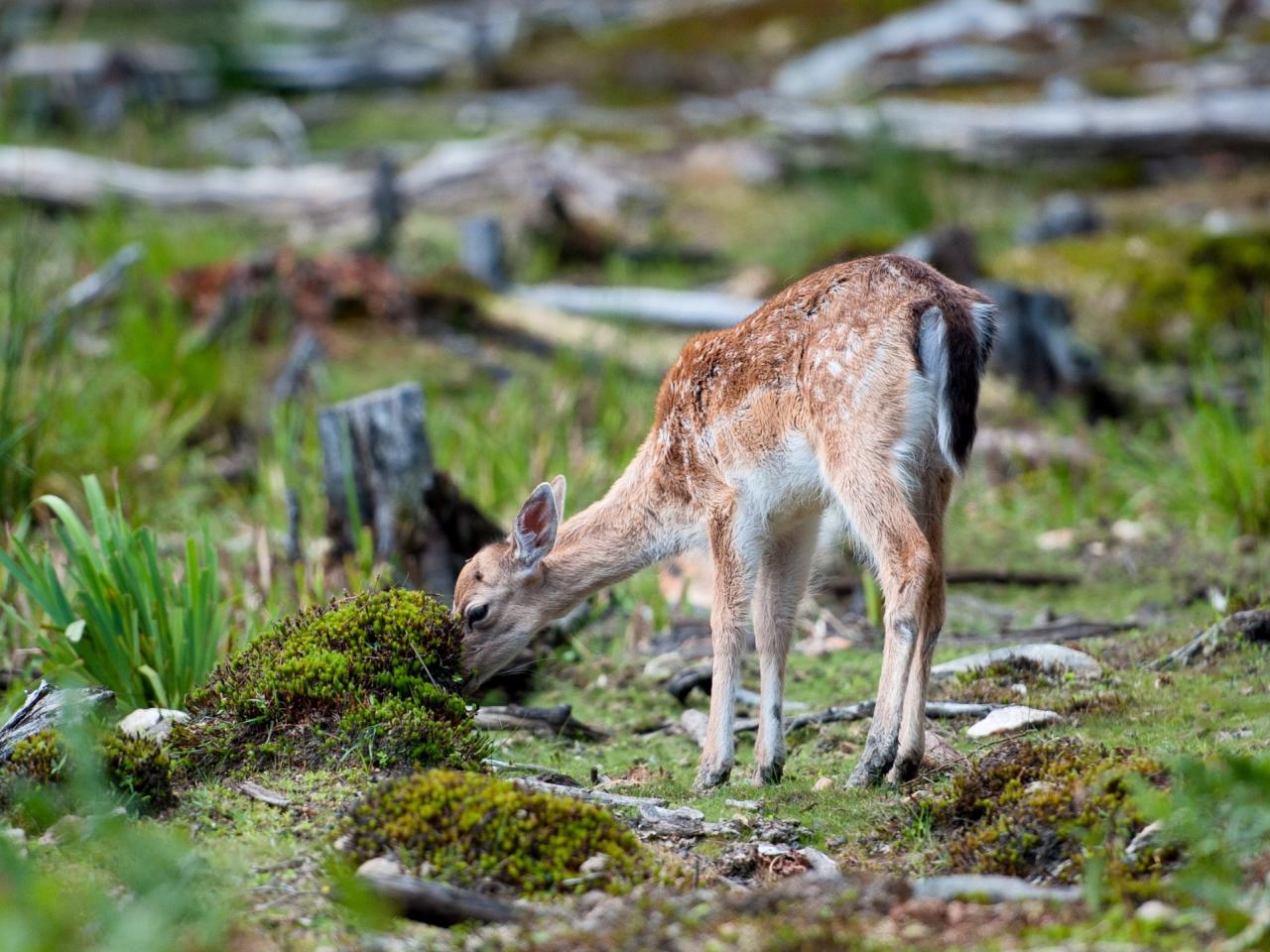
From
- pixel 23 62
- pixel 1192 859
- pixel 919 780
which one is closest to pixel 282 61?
pixel 23 62

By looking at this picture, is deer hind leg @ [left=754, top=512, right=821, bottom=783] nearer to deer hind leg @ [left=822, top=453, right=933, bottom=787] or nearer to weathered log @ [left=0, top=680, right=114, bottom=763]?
deer hind leg @ [left=822, top=453, right=933, bottom=787]

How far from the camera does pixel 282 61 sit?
Answer: 21500 millimetres

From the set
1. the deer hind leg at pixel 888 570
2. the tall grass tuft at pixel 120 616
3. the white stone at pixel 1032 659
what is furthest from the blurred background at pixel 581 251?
the deer hind leg at pixel 888 570

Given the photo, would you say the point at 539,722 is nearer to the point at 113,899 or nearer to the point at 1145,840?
the point at 113,899

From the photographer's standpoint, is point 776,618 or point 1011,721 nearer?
point 1011,721

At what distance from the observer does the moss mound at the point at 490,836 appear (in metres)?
3.94

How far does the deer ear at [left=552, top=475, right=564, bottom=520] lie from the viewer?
6.35 m

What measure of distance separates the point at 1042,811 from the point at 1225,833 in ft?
2.67

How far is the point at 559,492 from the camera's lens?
648 centimetres

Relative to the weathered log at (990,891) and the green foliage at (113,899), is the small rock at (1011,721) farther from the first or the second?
the green foliage at (113,899)

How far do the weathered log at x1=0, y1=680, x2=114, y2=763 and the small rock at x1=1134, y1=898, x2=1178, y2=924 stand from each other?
10.0 feet

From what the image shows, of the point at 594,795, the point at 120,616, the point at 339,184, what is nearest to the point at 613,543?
the point at 594,795

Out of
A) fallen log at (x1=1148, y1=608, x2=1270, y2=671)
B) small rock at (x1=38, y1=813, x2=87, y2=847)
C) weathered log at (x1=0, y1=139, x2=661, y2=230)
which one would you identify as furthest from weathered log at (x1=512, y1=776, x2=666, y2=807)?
weathered log at (x1=0, y1=139, x2=661, y2=230)

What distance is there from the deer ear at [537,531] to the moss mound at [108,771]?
Result: 2056mm
